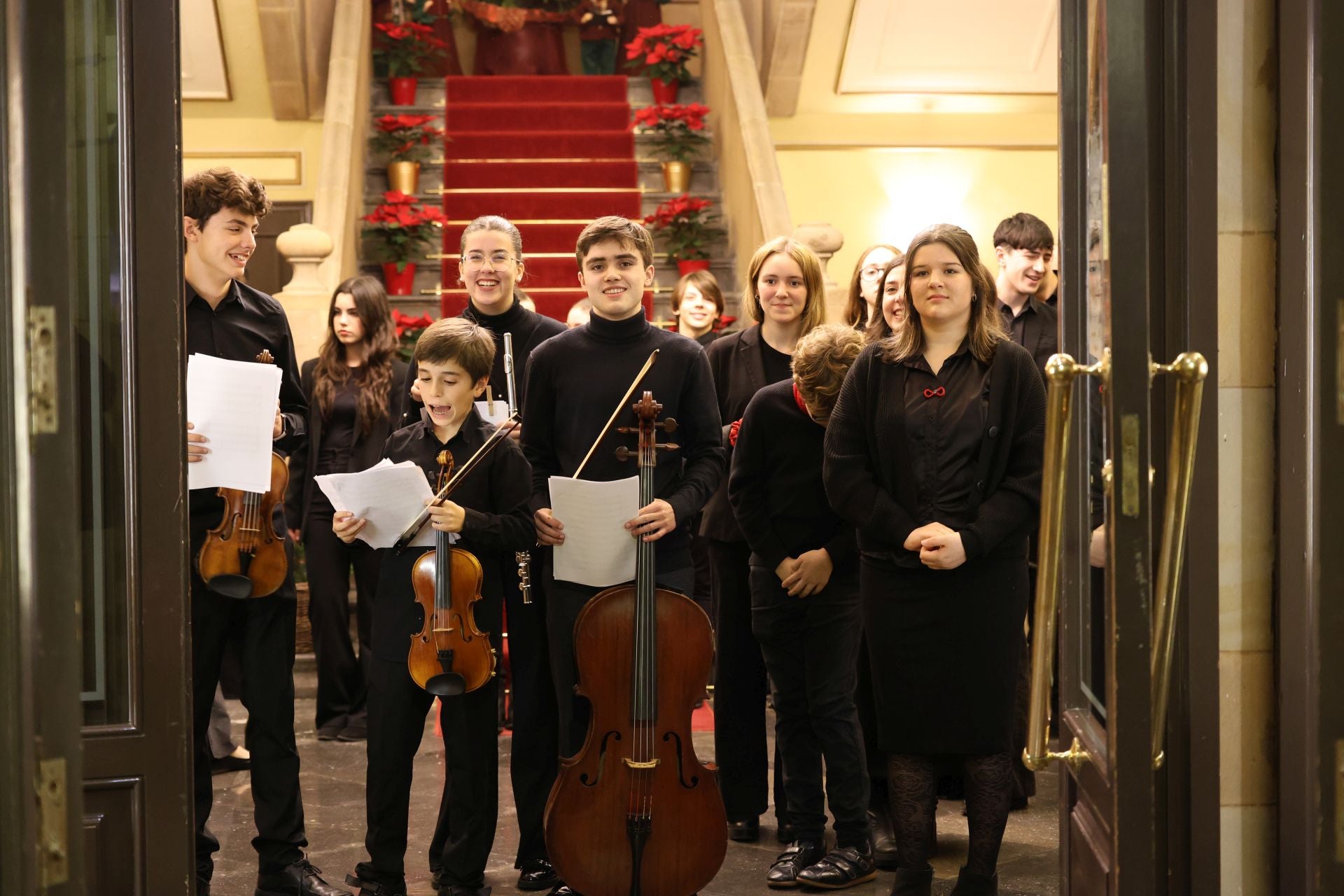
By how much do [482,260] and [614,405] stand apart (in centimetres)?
58

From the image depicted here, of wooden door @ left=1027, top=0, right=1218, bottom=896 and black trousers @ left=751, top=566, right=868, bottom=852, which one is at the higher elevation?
wooden door @ left=1027, top=0, right=1218, bottom=896

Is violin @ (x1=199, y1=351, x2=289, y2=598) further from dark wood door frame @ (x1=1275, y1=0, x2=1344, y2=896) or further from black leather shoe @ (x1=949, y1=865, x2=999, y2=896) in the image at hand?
dark wood door frame @ (x1=1275, y1=0, x2=1344, y2=896)

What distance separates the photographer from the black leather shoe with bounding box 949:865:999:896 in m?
2.91

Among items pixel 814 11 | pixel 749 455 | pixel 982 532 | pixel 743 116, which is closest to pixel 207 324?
pixel 749 455

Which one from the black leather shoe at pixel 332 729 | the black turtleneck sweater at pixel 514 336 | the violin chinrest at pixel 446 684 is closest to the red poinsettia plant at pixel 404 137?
the black leather shoe at pixel 332 729

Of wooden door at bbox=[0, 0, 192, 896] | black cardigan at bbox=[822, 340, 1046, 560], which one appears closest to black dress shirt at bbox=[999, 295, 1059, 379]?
black cardigan at bbox=[822, 340, 1046, 560]

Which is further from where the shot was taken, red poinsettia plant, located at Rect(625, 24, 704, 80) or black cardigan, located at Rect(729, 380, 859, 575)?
red poinsettia plant, located at Rect(625, 24, 704, 80)

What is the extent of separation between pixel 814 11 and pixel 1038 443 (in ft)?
20.6

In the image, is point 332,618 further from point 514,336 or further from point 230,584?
point 230,584

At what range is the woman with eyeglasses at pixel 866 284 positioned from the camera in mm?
4051

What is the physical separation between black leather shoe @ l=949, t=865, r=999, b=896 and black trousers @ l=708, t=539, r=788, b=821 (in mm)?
736

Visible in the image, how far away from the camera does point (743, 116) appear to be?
7387mm

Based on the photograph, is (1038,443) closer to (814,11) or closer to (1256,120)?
(1256,120)

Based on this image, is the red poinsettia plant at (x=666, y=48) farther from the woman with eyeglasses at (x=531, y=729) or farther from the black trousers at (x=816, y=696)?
the black trousers at (x=816, y=696)
